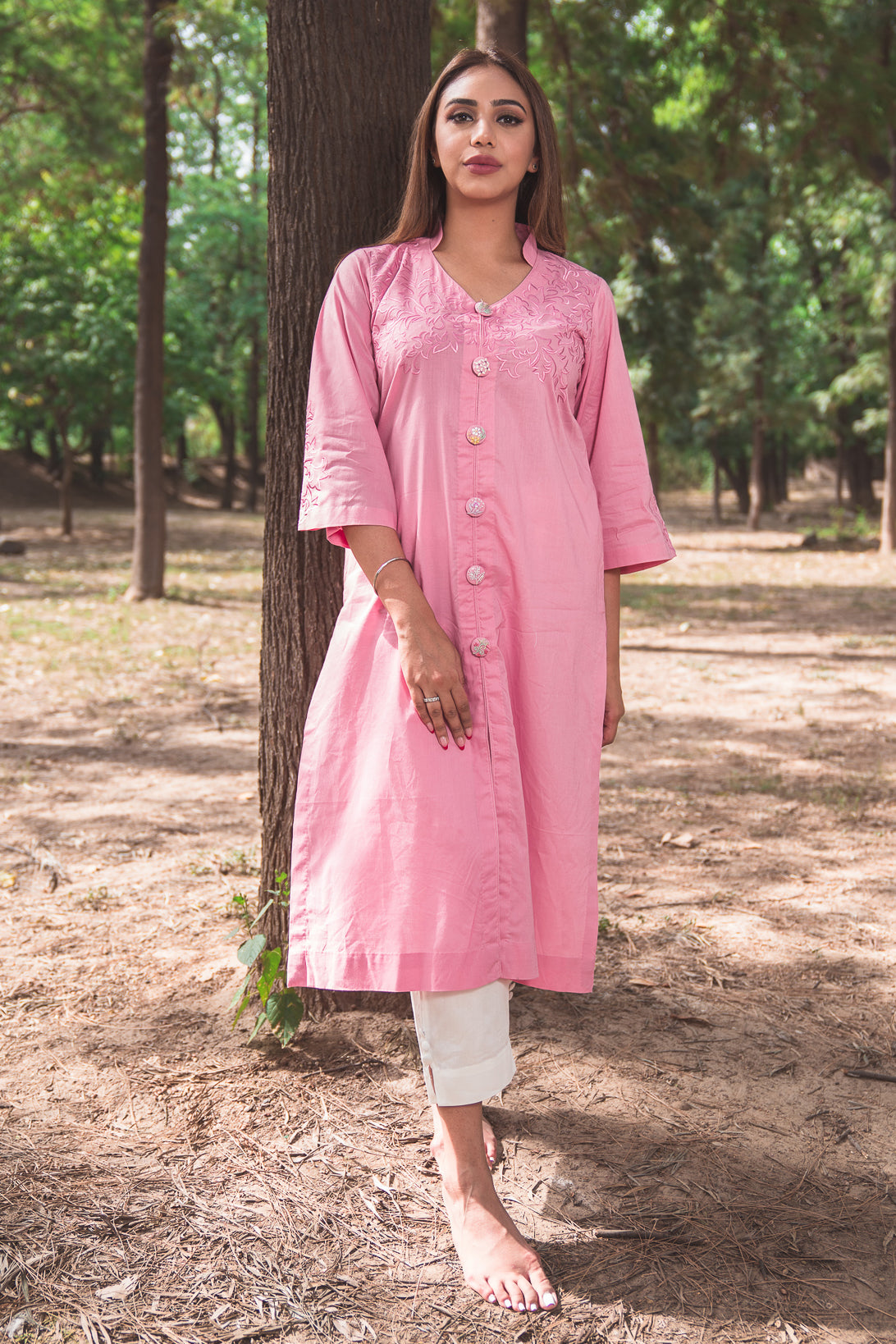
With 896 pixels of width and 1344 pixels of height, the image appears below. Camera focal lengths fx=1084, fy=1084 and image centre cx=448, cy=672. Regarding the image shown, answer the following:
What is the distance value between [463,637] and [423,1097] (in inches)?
46.0

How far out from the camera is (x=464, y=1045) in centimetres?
201

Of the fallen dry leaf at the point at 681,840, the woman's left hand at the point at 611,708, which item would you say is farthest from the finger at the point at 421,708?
the fallen dry leaf at the point at 681,840

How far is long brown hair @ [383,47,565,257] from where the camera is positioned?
2150 mm

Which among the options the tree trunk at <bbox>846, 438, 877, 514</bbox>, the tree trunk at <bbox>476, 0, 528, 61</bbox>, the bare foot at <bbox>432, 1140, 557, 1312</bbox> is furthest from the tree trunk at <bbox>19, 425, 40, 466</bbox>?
the bare foot at <bbox>432, 1140, 557, 1312</bbox>

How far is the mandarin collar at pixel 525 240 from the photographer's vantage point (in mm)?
2182

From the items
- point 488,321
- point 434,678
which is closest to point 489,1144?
point 434,678

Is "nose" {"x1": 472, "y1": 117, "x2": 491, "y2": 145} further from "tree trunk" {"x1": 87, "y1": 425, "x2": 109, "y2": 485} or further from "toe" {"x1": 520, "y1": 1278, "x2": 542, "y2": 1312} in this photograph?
"tree trunk" {"x1": 87, "y1": 425, "x2": 109, "y2": 485}

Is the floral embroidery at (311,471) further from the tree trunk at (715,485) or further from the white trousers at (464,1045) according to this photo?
the tree trunk at (715,485)

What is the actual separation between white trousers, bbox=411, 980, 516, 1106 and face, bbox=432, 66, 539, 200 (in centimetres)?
154

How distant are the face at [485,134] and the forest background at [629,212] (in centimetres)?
63

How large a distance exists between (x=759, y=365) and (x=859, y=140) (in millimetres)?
13428

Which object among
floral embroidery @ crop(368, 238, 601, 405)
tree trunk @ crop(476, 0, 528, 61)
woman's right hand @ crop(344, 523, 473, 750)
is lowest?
woman's right hand @ crop(344, 523, 473, 750)

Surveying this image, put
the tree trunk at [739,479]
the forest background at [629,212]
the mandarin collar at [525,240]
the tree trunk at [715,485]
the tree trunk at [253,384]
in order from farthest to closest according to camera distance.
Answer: the tree trunk at [739,479], the tree trunk at [253,384], the tree trunk at [715,485], the forest background at [629,212], the mandarin collar at [525,240]

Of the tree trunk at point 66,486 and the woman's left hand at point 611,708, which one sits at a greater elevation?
the tree trunk at point 66,486
